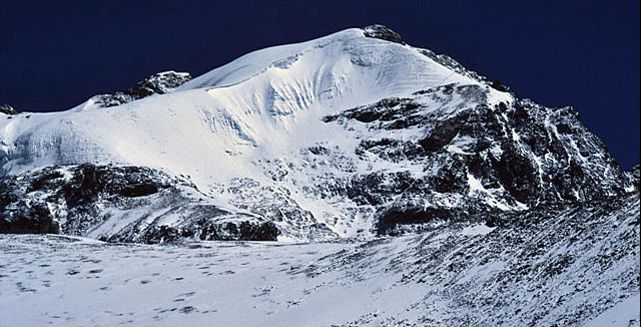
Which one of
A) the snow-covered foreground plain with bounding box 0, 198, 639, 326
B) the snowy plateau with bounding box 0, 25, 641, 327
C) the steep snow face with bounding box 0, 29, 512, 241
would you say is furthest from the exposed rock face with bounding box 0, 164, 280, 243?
the snow-covered foreground plain with bounding box 0, 198, 639, 326

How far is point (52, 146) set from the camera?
102438 mm

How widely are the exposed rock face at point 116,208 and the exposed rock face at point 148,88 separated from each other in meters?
60.2

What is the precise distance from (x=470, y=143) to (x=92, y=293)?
76766mm

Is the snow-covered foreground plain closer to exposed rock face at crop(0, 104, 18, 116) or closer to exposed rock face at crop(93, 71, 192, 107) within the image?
exposed rock face at crop(0, 104, 18, 116)

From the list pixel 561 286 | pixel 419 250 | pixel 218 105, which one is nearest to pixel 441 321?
pixel 561 286

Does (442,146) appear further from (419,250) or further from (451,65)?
(419,250)

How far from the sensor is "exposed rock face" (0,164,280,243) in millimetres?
72000

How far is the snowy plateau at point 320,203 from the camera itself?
26125mm

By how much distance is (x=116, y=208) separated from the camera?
85562 mm

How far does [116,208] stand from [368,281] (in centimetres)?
5873

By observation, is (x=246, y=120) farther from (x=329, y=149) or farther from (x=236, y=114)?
(x=329, y=149)

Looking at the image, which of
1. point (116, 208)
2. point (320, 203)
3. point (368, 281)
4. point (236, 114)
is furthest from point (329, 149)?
point (368, 281)

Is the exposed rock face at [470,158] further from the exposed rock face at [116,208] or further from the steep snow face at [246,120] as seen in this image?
the exposed rock face at [116,208]

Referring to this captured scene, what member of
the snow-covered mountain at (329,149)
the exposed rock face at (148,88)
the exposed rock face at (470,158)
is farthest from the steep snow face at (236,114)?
the exposed rock face at (148,88)
